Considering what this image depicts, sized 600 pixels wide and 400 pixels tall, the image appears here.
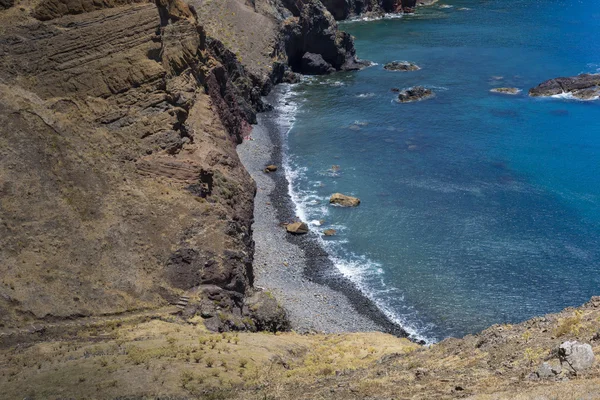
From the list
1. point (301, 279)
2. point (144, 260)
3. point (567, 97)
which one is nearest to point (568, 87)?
point (567, 97)

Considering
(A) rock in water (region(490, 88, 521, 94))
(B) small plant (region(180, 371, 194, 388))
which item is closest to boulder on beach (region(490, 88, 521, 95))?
(A) rock in water (region(490, 88, 521, 94))

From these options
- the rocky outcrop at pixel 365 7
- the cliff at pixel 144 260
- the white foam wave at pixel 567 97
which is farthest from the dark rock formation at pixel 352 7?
the cliff at pixel 144 260

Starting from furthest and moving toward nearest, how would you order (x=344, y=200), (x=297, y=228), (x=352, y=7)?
(x=352, y=7) < (x=344, y=200) < (x=297, y=228)

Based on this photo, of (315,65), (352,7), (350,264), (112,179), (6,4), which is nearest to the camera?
(112,179)

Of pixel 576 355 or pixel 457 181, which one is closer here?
pixel 576 355

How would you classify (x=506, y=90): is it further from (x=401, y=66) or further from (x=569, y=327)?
(x=569, y=327)

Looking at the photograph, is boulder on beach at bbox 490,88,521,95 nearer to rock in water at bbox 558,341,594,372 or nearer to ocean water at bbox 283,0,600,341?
ocean water at bbox 283,0,600,341

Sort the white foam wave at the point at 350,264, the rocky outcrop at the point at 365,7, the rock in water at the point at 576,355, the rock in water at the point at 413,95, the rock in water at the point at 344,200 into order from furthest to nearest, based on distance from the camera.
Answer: the rocky outcrop at the point at 365,7 < the rock in water at the point at 413,95 < the rock in water at the point at 344,200 < the white foam wave at the point at 350,264 < the rock in water at the point at 576,355

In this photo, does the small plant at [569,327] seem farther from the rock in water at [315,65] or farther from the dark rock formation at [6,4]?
the rock in water at [315,65]
